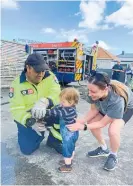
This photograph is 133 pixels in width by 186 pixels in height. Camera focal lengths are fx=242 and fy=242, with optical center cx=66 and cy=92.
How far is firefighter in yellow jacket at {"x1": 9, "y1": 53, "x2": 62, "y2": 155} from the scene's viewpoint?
275 cm

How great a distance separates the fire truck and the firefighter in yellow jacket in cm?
713

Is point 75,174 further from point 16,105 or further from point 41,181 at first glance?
point 16,105

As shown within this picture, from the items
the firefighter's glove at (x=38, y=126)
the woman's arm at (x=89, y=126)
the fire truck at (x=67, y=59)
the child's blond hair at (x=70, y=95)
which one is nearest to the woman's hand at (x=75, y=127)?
the woman's arm at (x=89, y=126)

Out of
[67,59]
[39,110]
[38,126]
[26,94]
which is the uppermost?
[67,59]

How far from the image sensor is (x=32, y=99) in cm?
296

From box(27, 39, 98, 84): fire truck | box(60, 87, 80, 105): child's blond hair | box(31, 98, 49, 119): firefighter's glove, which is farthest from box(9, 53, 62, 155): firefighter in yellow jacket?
box(27, 39, 98, 84): fire truck

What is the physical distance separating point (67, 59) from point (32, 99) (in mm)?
7554

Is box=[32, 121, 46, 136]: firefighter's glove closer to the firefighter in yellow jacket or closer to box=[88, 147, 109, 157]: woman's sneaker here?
the firefighter in yellow jacket

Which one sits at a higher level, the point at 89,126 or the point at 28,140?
the point at 89,126

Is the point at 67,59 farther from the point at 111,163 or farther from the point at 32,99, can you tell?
the point at 111,163

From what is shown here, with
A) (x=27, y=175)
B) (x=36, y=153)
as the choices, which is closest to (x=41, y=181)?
(x=27, y=175)

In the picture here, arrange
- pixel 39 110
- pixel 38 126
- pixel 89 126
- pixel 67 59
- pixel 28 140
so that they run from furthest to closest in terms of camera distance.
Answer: pixel 67 59 < pixel 28 140 < pixel 38 126 < pixel 89 126 < pixel 39 110

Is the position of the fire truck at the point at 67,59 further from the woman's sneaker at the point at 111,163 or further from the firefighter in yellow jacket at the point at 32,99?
the woman's sneaker at the point at 111,163

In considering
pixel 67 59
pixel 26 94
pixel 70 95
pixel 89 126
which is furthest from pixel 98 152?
pixel 67 59
